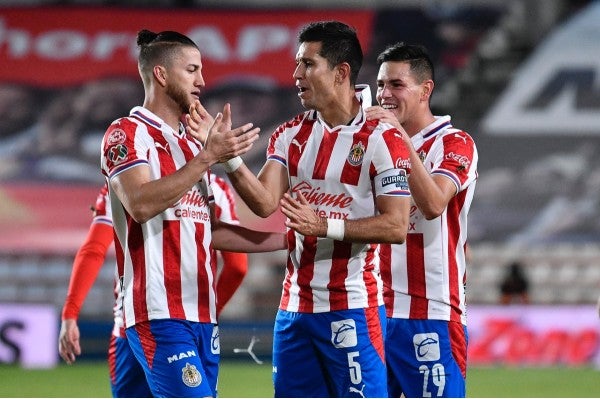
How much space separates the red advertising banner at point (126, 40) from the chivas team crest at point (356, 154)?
16.7 metres

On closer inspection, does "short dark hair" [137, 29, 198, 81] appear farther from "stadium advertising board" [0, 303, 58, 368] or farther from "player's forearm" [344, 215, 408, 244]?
"stadium advertising board" [0, 303, 58, 368]

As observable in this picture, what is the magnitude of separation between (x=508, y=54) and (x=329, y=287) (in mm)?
18116

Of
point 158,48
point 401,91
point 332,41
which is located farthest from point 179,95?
point 401,91

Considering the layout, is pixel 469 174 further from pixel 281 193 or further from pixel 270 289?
pixel 270 289

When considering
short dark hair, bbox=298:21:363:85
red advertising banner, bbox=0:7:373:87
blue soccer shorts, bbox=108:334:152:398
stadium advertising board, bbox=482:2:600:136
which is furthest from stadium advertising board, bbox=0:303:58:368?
stadium advertising board, bbox=482:2:600:136

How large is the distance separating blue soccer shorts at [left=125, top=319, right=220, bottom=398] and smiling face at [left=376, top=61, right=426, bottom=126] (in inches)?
61.7

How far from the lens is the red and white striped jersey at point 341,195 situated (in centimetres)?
473

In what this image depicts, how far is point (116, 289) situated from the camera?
564 centimetres

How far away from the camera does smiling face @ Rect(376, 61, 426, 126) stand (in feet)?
18.3

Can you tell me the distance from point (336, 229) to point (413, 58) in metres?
1.42

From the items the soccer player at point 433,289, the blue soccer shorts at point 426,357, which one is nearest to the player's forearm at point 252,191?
the soccer player at point 433,289

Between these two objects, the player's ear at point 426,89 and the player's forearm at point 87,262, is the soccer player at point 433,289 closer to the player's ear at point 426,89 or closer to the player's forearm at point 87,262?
the player's ear at point 426,89

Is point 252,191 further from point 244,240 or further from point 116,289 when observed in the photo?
point 116,289

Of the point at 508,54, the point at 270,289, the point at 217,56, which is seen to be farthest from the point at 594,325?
the point at 217,56
